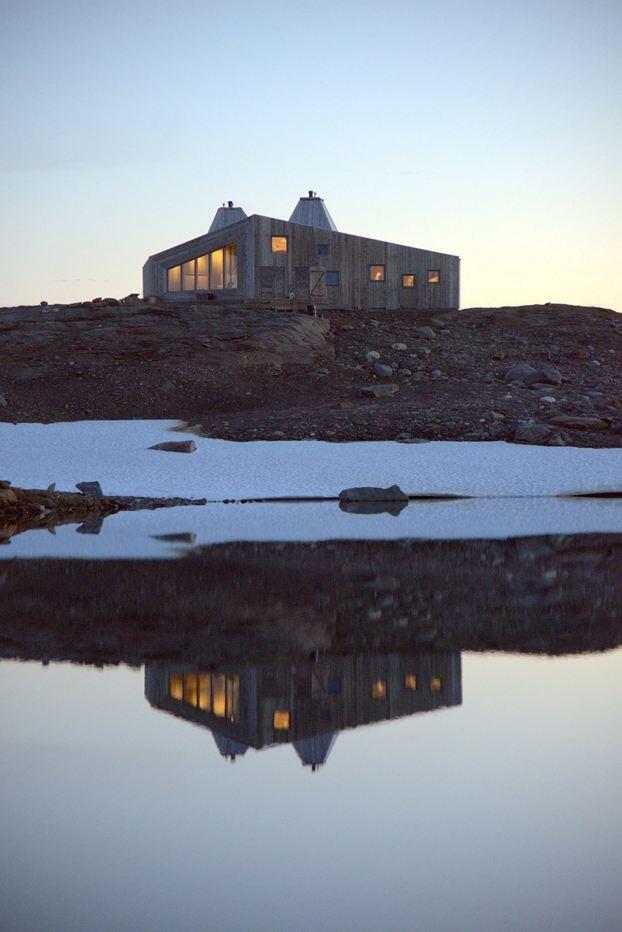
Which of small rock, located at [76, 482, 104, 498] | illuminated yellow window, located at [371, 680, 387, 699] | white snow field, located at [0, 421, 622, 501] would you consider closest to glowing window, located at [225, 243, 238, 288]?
white snow field, located at [0, 421, 622, 501]

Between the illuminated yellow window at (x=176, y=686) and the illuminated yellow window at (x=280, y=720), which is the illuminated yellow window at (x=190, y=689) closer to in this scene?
the illuminated yellow window at (x=176, y=686)

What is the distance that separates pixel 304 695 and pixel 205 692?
62cm

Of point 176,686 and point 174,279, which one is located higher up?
point 174,279

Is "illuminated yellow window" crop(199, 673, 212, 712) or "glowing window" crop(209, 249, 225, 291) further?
"glowing window" crop(209, 249, 225, 291)

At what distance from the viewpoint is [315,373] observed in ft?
125

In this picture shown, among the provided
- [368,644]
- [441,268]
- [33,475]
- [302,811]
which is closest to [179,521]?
[33,475]

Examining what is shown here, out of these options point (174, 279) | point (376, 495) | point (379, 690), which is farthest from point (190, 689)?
point (174, 279)

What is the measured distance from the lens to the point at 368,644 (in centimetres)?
902

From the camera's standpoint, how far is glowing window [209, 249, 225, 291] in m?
48.2

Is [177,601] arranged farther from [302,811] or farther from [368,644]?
[302,811]

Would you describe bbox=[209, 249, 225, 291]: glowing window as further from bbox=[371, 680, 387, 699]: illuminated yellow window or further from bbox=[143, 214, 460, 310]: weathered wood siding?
bbox=[371, 680, 387, 699]: illuminated yellow window

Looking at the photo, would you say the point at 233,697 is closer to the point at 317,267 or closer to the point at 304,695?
the point at 304,695

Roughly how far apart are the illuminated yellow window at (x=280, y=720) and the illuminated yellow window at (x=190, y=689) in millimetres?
613

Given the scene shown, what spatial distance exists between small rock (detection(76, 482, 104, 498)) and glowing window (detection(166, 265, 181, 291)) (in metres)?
27.2
